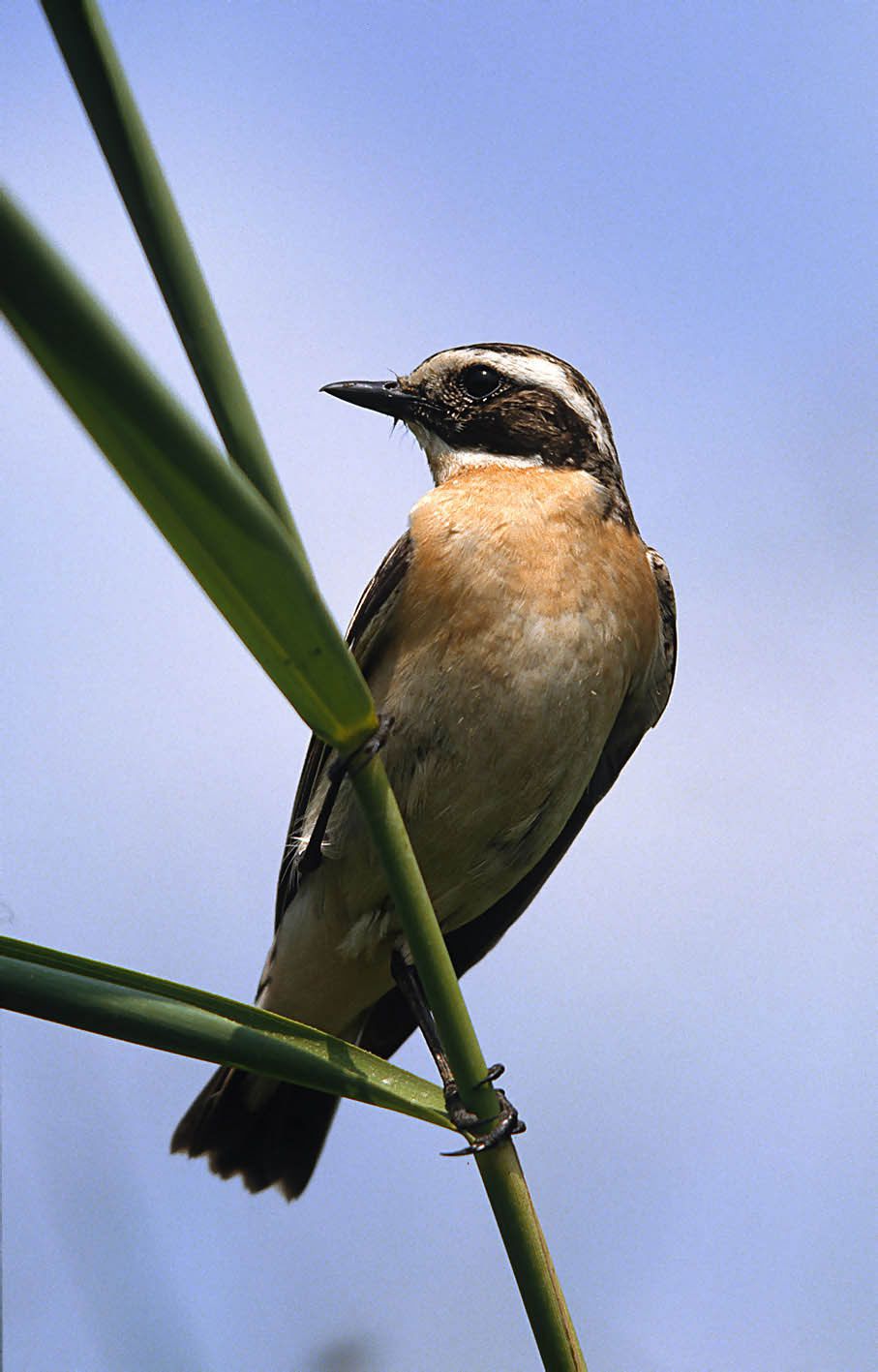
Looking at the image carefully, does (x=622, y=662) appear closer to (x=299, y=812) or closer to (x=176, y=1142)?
(x=299, y=812)

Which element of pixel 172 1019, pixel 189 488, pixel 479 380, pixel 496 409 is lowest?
pixel 172 1019

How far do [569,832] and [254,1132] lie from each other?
1818 millimetres

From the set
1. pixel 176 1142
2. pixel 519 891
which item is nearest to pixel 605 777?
pixel 519 891

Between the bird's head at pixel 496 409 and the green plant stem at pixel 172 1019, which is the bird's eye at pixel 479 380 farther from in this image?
the green plant stem at pixel 172 1019

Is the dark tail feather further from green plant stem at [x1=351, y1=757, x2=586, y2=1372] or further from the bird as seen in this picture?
green plant stem at [x1=351, y1=757, x2=586, y2=1372]

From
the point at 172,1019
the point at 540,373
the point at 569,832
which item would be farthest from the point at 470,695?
the point at 172,1019

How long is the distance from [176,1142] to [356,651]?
2247mm

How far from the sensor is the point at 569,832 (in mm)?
5379

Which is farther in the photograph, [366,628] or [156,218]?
[366,628]

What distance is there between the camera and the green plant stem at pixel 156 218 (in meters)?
1.35

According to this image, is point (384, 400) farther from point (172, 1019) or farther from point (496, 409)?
point (172, 1019)

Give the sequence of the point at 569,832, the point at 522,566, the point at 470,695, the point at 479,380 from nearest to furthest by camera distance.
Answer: the point at 470,695 < the point at 522,566 < the point at 569,832 < the point at 479,380

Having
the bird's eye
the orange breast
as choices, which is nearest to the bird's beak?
the bird's eye

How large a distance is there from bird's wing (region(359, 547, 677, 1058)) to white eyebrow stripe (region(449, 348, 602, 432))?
28.2 inches
